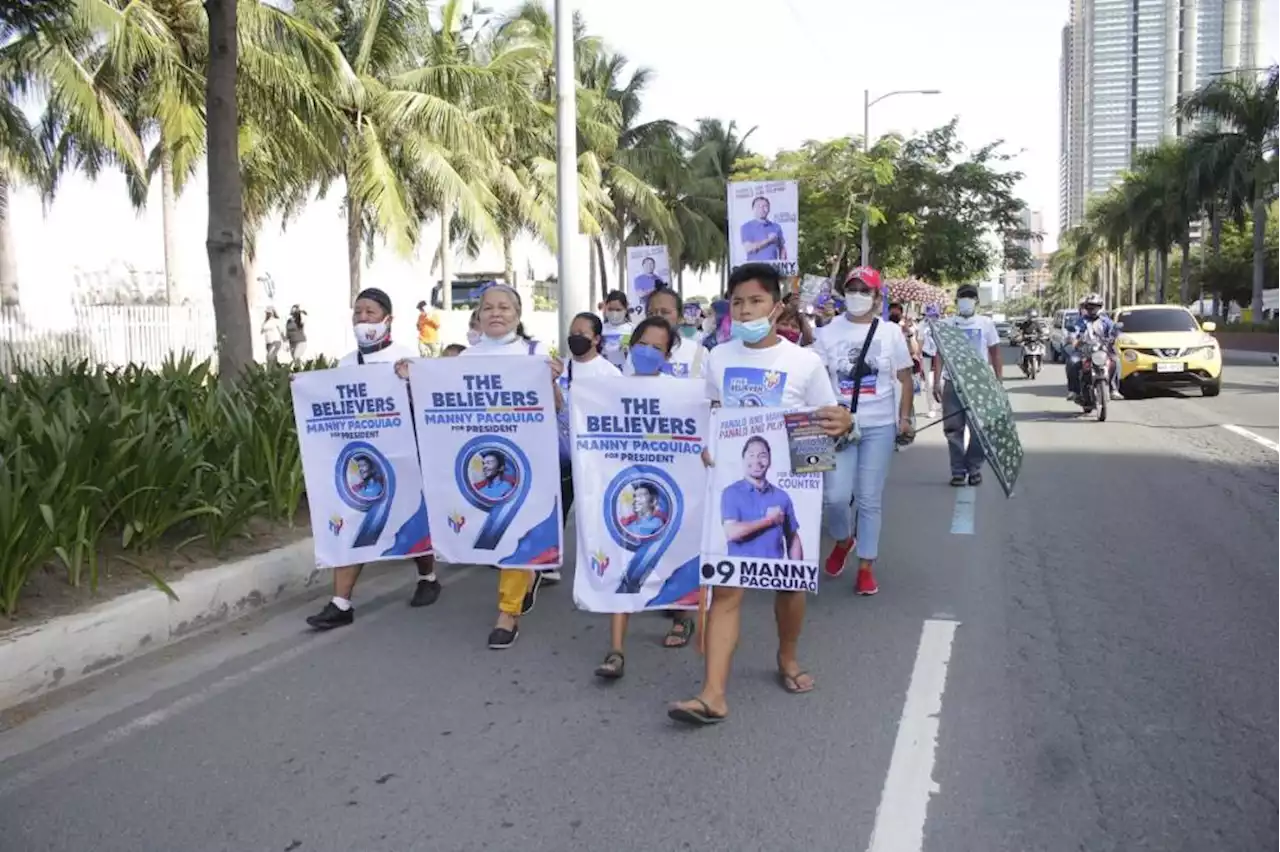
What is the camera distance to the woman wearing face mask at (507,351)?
5820 mm

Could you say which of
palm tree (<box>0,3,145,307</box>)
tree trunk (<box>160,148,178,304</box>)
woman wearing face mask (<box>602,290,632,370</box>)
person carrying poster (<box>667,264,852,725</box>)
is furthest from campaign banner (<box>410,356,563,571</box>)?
tree trunk (<box>160,148,178,304</box>)

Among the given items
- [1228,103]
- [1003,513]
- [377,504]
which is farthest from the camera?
[1228,103]

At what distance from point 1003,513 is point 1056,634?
137 inches

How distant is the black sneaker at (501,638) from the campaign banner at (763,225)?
1058cm

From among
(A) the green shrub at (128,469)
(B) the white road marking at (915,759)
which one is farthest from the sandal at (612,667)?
(A) the green shrub at (128,469)

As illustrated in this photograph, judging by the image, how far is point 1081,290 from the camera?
143625 millimetres

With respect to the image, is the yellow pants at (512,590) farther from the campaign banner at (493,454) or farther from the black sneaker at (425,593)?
the black sneaker at (425,593)

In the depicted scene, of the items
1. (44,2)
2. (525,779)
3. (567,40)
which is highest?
(567,40)

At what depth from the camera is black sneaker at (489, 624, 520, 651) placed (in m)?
5.71

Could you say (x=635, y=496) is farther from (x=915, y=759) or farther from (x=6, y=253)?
(x=6, y=253)

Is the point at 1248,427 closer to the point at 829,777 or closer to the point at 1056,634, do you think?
the point at 1056,634

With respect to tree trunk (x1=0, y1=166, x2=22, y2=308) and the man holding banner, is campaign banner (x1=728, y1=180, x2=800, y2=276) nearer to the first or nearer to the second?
the man holding banner

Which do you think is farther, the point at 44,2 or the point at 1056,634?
the point at 44,2

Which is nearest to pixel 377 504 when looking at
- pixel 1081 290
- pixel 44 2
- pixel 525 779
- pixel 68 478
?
pixel 68 478
